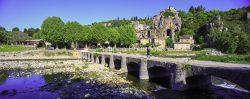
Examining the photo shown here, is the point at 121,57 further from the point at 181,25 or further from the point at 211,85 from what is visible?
the point at 181,25

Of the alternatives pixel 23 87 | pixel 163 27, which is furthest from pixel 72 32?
pixel 163 27

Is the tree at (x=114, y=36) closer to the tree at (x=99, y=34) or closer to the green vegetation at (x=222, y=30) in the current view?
the tree at (x=99, y=34)

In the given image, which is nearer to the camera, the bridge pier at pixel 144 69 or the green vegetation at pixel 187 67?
the green vegetation at pixel 187 67

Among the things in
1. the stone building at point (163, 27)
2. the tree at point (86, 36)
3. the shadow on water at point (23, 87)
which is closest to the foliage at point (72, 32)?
the tree at point (86, 36)

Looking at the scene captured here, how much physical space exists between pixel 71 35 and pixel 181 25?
96.3 meters

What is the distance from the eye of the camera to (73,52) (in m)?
83.4

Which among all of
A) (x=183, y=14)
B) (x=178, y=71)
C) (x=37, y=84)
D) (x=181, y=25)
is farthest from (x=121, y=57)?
(x=183, y=14)

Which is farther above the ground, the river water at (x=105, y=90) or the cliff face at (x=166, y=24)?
the cliff face at (x=166, y=24)


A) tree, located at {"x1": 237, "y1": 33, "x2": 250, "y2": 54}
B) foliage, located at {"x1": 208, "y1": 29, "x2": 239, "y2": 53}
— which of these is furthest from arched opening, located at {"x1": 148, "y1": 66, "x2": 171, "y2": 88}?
foliage, located at {"x1": 208, "y1": 29, "x2": 239, "y2": 53}

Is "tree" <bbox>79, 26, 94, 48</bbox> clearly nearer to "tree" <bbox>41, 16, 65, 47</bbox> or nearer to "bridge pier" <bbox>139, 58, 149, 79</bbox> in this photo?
"tree" <bbox>41, 16, 65, 47</bbox>

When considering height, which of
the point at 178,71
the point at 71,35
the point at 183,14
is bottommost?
the point at 178,71

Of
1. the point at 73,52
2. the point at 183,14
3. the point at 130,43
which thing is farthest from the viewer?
the point at 183,14

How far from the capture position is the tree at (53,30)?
95325mm

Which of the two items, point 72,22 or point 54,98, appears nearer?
point 54,98
